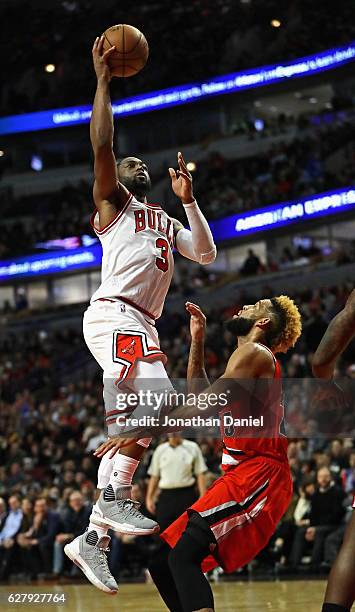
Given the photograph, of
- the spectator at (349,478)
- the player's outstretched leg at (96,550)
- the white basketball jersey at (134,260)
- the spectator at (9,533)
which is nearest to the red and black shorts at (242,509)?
the player's outstretched leg at (96,550)

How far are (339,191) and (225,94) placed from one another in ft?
30.0

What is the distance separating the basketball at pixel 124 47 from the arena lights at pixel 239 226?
1985cm

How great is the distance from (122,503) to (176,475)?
562cm

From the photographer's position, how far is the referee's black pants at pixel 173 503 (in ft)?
35.6

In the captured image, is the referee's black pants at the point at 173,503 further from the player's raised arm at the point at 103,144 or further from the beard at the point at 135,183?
the player's raised arm at the point at 103,144

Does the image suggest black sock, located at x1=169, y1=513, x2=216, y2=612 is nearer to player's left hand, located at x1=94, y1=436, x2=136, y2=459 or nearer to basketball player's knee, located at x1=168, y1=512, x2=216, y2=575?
basketball player's knee, located at x1=168, y1=512, x2=216, y2=575

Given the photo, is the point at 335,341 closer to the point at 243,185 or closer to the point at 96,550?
the point at 96,550

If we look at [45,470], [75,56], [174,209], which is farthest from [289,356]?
[75,56]

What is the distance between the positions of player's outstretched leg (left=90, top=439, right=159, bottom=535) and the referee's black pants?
531 centimetres

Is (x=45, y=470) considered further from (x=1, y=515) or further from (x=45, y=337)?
(x=45, y=337)

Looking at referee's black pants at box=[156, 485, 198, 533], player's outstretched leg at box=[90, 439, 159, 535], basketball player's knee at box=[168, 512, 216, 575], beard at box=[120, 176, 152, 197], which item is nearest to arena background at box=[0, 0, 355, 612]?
referee's black pants at box=[156, 485, 198, 533]

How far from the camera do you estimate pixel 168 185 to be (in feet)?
99.8

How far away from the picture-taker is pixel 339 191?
2517 centimetres

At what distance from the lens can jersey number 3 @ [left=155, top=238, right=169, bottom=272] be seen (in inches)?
228
